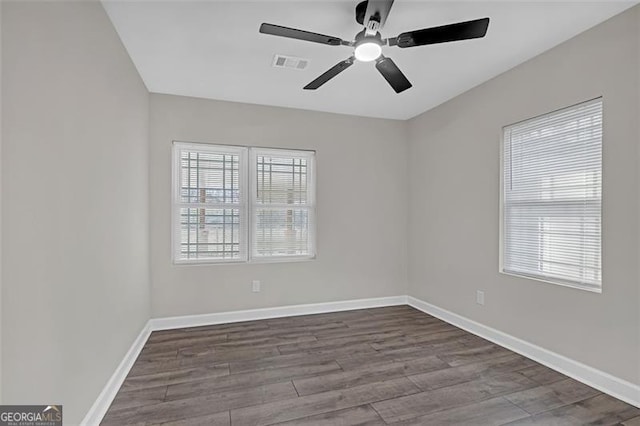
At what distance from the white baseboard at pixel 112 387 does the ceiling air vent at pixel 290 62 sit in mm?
2755

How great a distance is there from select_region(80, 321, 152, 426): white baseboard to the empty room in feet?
0.06

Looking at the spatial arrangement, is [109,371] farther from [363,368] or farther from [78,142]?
[363,368]

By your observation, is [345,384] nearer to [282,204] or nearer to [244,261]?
[244,261]

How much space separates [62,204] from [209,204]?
2281mm

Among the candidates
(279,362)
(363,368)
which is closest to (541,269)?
(363,368)

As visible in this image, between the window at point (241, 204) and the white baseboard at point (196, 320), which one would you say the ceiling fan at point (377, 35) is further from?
the white baseboard at point (196, 320)

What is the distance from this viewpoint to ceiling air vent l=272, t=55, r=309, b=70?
2831mm

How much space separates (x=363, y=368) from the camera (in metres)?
2.68

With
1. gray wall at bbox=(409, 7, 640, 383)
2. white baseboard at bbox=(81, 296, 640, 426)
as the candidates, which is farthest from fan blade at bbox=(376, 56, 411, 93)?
white baseboard at bbox=(81, 296, 640, 426)

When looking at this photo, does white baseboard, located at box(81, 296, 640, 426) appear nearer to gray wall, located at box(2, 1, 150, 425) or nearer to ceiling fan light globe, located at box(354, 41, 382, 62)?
gray wall, located at box(2, 1, 150, 425)

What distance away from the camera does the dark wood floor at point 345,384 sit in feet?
6.66

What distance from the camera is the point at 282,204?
412cm

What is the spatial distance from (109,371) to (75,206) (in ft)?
4.03

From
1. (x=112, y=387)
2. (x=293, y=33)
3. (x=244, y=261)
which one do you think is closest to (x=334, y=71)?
(x=293, y=33)
